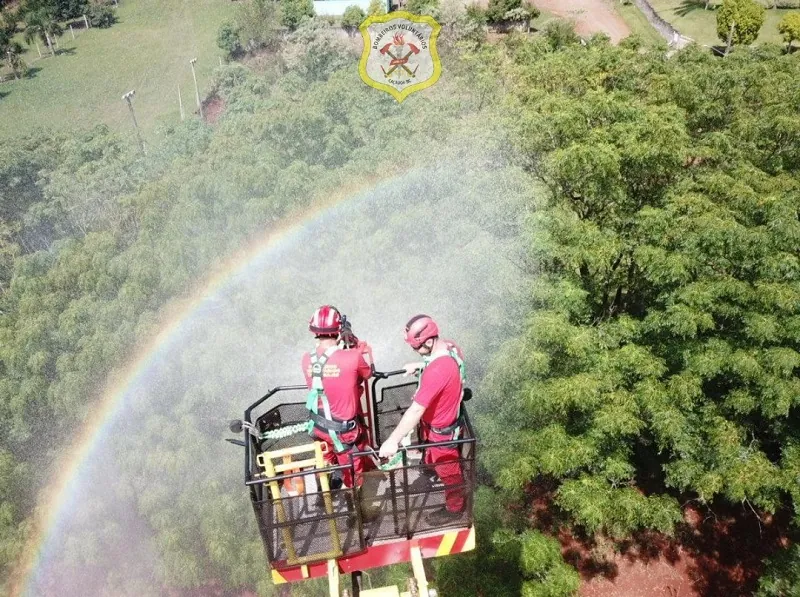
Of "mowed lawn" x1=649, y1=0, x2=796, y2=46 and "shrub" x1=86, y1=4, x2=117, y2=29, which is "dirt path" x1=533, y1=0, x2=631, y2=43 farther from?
"shrub" x1=86, y1=4, x2=117, y2=29

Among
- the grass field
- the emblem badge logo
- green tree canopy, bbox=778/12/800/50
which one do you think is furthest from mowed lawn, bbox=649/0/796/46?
the emblem badge logo

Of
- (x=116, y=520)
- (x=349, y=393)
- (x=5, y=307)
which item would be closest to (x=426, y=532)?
(x=349, y=393)

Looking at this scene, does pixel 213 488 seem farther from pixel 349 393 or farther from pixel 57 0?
pixel 57 0

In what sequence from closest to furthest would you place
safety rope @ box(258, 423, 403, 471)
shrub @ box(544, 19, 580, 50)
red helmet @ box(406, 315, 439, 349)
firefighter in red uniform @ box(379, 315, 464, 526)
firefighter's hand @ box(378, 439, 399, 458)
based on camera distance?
firefighter's hand @ box(378, 439, 399, 458) → firefighter in red uniform @ box(379, 315, 464, 526) → red helmet @ box(406, 315, 439, 349) → safety rope @ box(258, 423, 403, 471) → shrub @ box(544, 19, 580, 50)

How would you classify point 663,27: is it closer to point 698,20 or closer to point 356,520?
point 698,20

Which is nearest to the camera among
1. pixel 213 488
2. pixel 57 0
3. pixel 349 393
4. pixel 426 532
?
pixel 349 393
